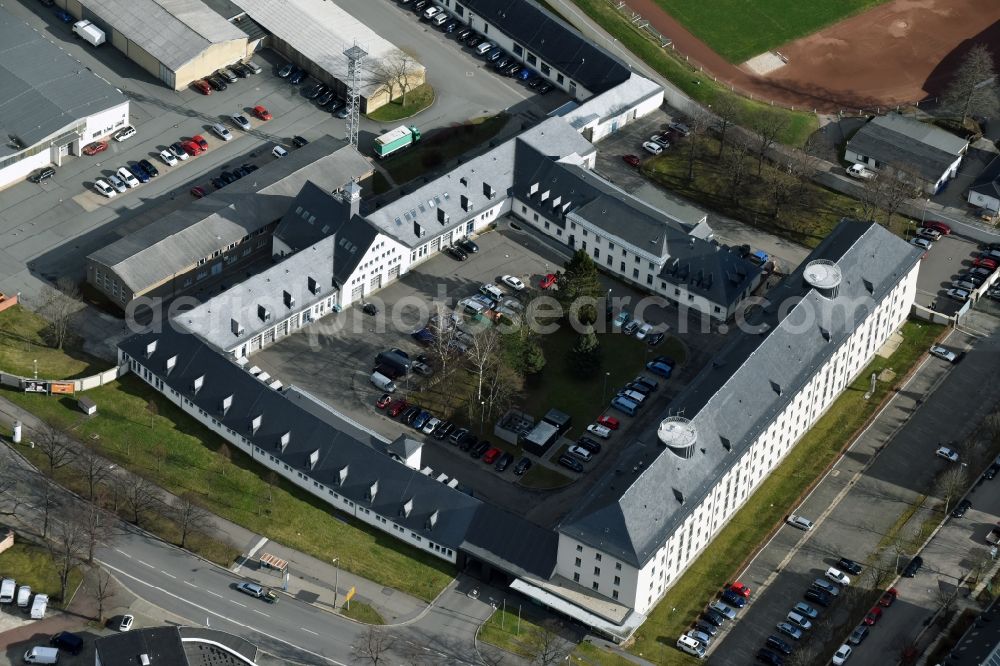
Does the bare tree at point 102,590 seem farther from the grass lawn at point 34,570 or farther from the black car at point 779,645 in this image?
the black car at point 779,645

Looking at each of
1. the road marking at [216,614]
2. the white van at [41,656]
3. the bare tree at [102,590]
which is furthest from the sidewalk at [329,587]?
the white van at [41,656]

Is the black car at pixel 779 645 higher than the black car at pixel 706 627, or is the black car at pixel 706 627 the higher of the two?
the black car at pixel 779 645

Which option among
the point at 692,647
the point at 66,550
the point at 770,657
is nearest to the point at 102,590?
the point at 66,550

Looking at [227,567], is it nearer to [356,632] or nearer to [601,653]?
[356,632]

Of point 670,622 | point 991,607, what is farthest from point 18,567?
point 991,607

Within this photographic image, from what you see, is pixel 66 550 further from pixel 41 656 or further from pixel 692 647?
pixel 692 647
